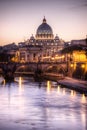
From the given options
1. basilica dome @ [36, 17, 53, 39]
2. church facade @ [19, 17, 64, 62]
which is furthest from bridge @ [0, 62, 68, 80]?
basilica dome @ [36, 17, 53, 39]

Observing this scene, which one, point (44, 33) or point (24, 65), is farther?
point (44, 33)

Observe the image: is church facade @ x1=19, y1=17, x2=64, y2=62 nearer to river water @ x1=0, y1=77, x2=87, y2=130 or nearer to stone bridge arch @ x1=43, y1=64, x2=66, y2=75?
stone bridge arch @ x1=43, y1=64, x2=66, y2=75

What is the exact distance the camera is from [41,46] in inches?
5281

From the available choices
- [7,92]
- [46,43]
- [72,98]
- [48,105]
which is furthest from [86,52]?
[46,43]

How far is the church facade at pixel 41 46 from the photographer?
412 feet

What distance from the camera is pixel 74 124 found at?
95.6ft

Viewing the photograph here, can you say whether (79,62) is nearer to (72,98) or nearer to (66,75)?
(66,75)

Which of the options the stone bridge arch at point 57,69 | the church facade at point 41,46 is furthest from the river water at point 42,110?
the church facade at point 41,46

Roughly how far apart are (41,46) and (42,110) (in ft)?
326

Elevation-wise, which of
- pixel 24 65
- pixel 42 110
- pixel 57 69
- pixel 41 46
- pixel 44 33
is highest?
pixel 44 33

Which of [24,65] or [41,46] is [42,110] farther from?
[41,46]

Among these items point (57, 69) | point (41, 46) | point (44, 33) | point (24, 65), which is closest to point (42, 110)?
point (24, 65)

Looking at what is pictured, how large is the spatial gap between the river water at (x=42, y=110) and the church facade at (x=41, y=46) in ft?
248

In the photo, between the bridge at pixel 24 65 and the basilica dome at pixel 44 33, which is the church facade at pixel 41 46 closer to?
the basilica dome at pixel 44 33
